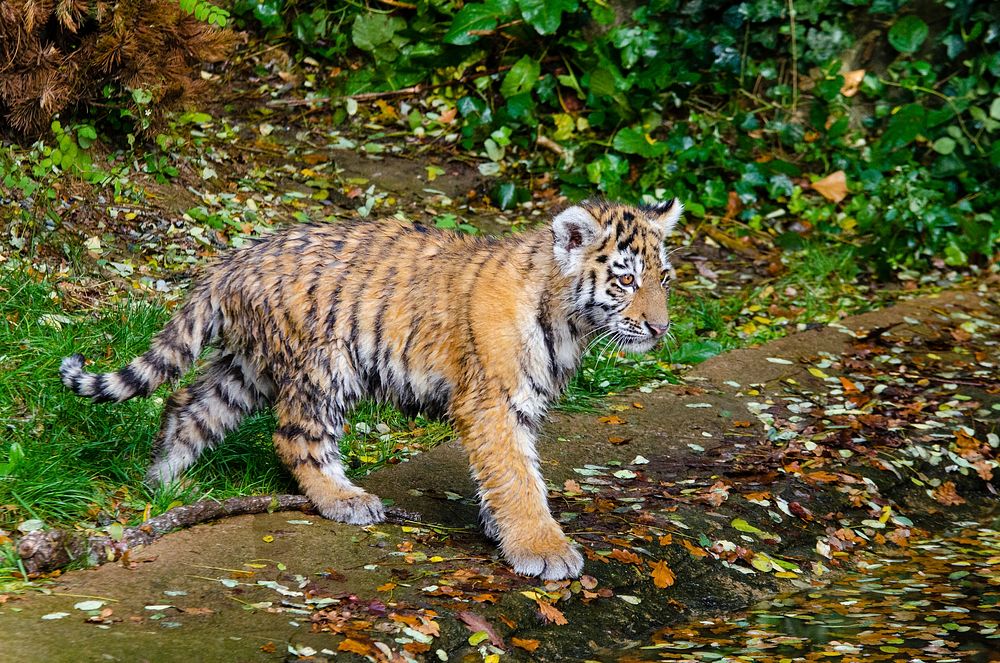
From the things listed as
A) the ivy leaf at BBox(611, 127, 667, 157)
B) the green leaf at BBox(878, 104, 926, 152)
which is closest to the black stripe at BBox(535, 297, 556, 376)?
the ivy leaf at BBox(611, 127, 667, 157)

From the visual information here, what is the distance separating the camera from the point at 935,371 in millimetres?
6773

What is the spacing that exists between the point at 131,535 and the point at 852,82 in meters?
7.20

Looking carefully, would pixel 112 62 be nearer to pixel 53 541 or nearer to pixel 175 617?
pixel 53 541

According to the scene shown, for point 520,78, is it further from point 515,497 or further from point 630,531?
point 515,497

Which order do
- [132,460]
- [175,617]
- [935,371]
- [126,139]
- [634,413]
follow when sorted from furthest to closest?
[126,139]
[935,371]
[634,413]
[132,460]
[175,617]

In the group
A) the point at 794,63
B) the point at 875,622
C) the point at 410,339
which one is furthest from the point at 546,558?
the point at 794,63

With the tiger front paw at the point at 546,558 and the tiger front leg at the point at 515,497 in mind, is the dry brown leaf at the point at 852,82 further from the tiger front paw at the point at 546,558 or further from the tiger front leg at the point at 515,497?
the tiger front paw at the point at 546,558

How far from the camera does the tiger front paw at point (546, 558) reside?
407 cm

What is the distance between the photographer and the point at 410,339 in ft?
15.0

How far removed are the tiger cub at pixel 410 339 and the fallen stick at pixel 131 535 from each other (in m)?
0.14

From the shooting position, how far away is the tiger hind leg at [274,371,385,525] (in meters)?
4.47

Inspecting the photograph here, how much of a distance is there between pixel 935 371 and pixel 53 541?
5.07 m

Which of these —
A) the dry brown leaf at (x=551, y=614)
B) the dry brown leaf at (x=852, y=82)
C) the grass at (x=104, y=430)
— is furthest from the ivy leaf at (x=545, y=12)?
the dry brown leaf at (x=551, y=614)

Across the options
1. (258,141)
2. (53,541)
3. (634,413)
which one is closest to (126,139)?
(258,141)
